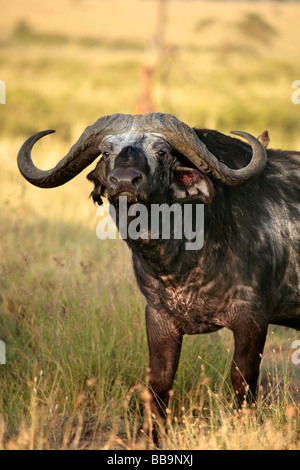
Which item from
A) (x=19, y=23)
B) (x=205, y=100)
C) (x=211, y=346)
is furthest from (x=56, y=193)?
(x=19, y=23)

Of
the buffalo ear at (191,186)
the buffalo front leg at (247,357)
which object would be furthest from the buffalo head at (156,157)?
the buffalo front leg at (247,357)

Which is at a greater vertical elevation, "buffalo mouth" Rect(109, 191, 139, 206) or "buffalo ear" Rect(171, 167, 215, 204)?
"buffalo ear" Rect(171, 167, 215, 204)

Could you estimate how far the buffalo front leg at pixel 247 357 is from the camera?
169 inches

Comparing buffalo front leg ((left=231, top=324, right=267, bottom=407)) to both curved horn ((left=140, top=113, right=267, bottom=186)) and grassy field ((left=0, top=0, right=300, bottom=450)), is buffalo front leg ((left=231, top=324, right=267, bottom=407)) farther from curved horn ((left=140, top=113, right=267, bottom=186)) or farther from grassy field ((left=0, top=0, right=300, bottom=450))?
curved horn ((left=140, top=113, right=267, bottom=186))

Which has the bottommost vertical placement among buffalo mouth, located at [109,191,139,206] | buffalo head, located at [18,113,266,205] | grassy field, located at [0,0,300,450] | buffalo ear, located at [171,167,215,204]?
grassy field, located at [0,0,300,450]

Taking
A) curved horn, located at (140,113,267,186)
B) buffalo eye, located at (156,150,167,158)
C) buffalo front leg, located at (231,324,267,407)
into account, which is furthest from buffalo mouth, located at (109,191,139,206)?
buffalo front leg, located at (231,324,267,407)

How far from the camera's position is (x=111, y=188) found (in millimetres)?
3738

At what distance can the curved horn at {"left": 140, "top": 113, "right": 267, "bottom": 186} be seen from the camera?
4008 mm

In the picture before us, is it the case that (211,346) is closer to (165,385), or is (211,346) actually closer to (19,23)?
(165,385)

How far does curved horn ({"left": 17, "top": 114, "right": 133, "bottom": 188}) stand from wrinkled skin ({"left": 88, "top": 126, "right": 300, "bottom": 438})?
0.10m

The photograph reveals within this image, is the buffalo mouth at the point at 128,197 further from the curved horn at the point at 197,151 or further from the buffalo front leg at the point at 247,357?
the buffalo front leg at the point at 247,357

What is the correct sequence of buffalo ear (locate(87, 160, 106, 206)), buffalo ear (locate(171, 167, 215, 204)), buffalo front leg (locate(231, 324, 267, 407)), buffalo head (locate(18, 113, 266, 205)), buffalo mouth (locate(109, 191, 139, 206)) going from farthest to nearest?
buffalo front leg (locate(231, 324, 267, 407))
buffalo ear (locate(87, 160, 106, 206))
buffalo ear (locate(171, 167, 215, 204))
buffalo head (locate(18, 113, 266, 205))
buffalo mouth (locate(109, 191, 139, 206))

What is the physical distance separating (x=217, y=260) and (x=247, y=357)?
645 millimetres

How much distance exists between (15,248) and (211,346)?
296 cm
